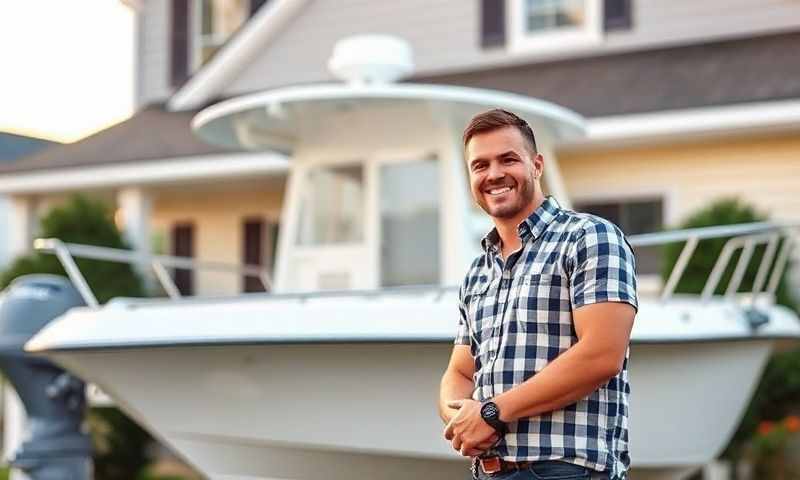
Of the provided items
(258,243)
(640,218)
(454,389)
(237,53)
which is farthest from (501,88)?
(454,389)

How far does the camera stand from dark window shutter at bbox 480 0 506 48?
10570 millimetres

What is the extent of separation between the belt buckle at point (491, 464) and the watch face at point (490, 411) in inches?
4.8

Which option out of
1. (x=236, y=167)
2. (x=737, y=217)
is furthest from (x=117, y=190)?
(x=737, y=217)

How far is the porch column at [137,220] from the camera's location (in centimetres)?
1127

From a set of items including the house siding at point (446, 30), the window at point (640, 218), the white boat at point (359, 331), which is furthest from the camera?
the house siding at point (446, 30)

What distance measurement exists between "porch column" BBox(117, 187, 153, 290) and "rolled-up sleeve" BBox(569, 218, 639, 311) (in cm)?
906

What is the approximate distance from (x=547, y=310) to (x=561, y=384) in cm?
19

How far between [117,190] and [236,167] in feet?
6.20

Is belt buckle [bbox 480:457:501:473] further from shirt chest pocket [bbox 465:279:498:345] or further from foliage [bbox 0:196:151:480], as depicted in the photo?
foliage [bbox 0:196:151:480]

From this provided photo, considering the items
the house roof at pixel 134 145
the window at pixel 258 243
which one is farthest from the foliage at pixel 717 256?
the window at pixel 258 243

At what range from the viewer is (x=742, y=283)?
27.8 ft

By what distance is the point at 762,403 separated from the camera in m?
8.62

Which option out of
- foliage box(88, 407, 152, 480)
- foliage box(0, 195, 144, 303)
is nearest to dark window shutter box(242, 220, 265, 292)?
foliage box(0, 195, 144, 303)

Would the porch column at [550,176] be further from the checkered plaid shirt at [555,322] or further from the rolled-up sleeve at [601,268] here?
the rolled-up sleeve at [601,268]
